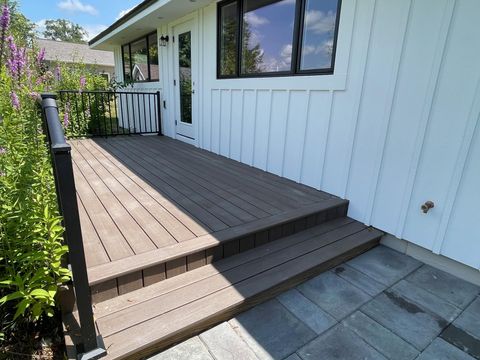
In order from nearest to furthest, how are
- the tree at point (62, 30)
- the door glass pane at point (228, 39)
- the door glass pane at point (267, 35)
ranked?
the door glass pane at point (267, 35), the door glass pane at point (228, 39), the tree at point (62, 30)

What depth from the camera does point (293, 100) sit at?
298cm

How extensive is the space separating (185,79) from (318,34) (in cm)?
285

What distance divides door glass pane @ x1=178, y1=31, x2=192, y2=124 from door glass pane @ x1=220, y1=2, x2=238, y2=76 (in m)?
0.98

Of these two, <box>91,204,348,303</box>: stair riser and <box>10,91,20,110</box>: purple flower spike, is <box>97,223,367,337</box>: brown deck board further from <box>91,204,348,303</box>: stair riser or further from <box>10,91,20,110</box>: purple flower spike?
<box>10,91,20,110</box>: purple flower spike

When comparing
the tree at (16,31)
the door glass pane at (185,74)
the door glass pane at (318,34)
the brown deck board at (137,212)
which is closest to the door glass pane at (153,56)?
the door glass pane at (185,74)

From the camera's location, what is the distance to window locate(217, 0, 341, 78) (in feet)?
8.64

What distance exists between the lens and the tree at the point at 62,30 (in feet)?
174

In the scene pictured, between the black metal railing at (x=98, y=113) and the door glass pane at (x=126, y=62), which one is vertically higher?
the door glass pane at (x=126, y=62)

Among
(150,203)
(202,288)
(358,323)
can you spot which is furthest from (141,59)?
(358,323)

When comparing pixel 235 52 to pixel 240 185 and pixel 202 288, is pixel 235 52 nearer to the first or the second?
pixel 240 185

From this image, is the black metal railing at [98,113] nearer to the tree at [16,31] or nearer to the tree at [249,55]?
the tree at [16,31]

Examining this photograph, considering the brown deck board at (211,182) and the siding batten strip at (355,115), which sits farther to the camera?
the brown deck board at (211,182)

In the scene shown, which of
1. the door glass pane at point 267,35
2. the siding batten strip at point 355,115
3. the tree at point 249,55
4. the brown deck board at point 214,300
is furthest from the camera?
the tree at point 249,55

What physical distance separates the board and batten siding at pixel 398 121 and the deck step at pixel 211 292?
1.61 feet
